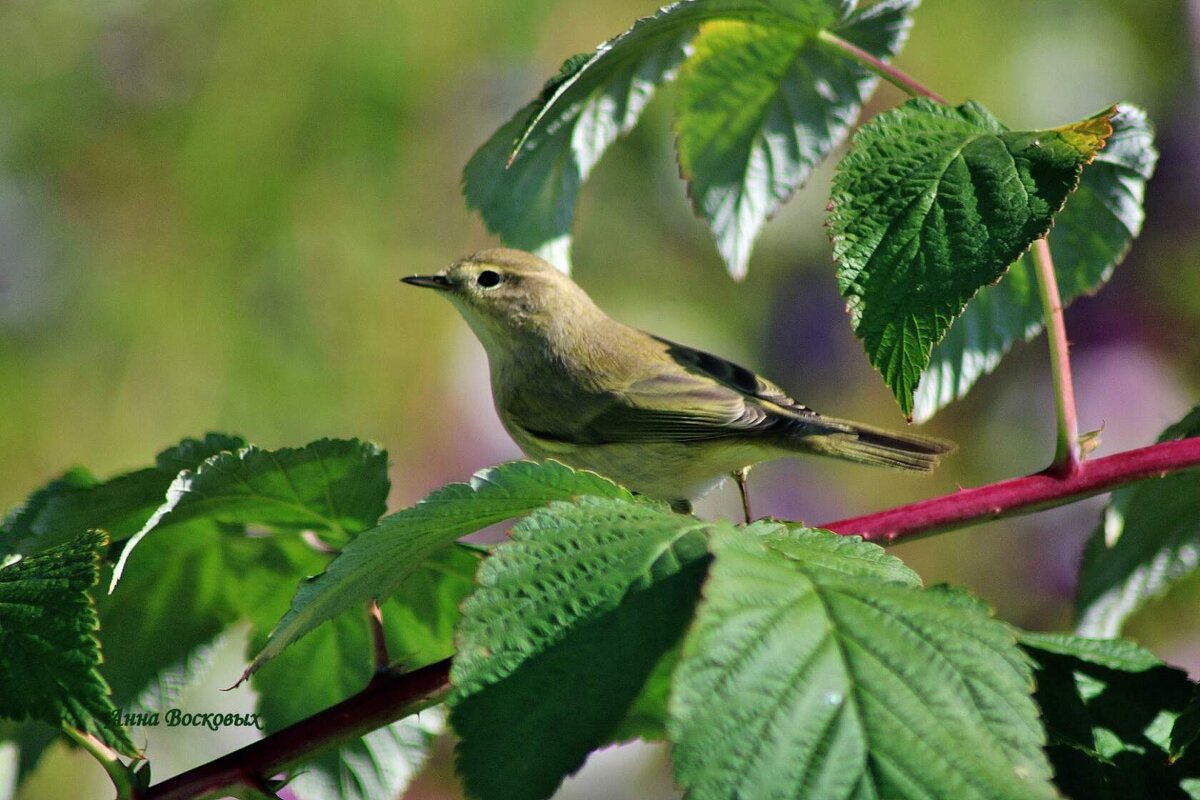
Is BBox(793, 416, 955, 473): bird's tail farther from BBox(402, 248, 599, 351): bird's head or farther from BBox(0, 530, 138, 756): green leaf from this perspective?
BBox(0, 530, 138, 756): green leaf

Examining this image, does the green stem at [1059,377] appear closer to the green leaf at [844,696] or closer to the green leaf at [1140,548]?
the green leaf at [1140,548]

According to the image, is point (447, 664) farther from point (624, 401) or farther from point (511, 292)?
point (511, 292)

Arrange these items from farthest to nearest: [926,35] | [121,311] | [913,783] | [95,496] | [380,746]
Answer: [926,35] < [121,311] < [380,746] < [95,496] < [913,783]

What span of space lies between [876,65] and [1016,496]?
538 mm

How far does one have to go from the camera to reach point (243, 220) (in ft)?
11.1

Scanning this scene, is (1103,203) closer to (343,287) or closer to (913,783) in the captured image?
(913,783)

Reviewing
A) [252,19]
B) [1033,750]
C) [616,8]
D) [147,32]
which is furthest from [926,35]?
[1033,750]

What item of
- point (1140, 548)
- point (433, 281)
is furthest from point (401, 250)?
point (1140, 548)

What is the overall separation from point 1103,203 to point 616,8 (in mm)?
2518

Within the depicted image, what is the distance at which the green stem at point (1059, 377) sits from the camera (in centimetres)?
113

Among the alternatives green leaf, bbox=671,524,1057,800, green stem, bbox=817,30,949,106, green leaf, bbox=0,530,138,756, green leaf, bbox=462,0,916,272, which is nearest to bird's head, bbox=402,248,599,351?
green leaf, bbox=462,0,916,272

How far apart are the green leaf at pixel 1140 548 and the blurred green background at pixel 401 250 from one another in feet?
6.15

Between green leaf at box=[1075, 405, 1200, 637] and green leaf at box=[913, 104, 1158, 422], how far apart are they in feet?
0.68

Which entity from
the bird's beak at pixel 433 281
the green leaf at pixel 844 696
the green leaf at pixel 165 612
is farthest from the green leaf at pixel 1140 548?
the bird's beak at pixel 433 281
